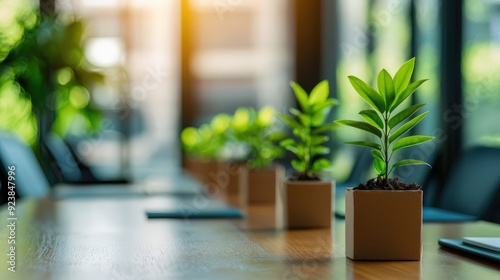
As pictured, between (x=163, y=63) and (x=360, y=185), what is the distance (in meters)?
7.72

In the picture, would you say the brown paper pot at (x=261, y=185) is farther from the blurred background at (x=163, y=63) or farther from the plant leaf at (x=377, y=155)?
the blurred background at (x=163, y=63)

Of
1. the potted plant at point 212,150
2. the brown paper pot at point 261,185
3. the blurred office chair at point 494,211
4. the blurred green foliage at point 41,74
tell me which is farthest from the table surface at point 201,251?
the blurred green foliage at point 41,74

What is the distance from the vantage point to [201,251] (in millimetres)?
1779

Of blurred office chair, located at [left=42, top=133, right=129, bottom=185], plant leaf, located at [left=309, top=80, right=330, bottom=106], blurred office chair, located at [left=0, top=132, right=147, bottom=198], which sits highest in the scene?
plant leaf, located at [left=309, top=80, right=330, bottom=106]

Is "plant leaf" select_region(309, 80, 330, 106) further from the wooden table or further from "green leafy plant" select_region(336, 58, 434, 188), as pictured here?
"green leafy plant" select_region(336, 58, 434, 188)

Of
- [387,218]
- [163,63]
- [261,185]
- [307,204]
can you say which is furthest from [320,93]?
[163,63]

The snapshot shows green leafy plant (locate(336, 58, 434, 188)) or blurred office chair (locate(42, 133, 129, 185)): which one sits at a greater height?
green leafy plant (locate(336, 58, 434, 188))

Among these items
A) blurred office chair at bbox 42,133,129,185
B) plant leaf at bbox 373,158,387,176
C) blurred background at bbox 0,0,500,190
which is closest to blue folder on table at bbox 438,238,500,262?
plant leaf at bbox 373,158,387,176

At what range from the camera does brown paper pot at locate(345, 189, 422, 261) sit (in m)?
1.66

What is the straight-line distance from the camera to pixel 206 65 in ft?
29.9

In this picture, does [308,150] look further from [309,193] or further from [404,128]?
[404,128]

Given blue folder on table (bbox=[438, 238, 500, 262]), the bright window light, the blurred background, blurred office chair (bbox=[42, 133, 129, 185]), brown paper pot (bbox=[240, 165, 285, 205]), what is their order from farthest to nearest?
the bright window light < the blurred background < blurred office chair (bbox=[42, 133, 129, 185]) < brown paper pot (bbox=[240, 165, 285, 205]) < blue folder on table (bbox=[438, 238, 500, 262])

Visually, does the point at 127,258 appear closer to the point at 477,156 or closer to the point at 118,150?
the point at 477,156

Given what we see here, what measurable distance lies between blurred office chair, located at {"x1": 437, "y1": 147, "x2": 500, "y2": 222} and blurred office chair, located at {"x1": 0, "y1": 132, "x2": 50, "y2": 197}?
1895 millimetres
